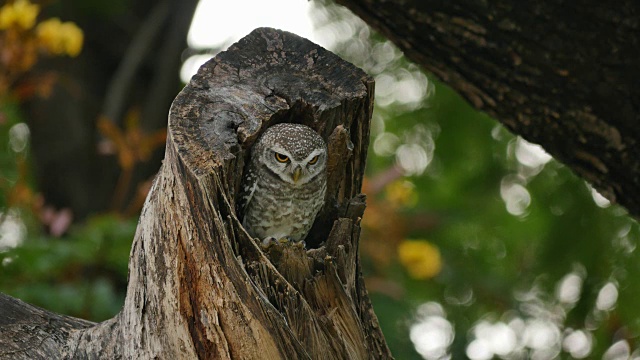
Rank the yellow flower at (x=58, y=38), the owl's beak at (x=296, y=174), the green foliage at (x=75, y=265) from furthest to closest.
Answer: the yellow flower at (x=58, y=38), the green foliage at (x=75, y=265), the owl's beak at (x=296, y=174)

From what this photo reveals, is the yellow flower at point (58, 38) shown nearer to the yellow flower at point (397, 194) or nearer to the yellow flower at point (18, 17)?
the yellow flower at point (18, 17)

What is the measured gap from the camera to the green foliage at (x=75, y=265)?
3.61 m

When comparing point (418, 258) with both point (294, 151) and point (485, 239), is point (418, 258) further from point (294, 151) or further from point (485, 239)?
point (485, 239)

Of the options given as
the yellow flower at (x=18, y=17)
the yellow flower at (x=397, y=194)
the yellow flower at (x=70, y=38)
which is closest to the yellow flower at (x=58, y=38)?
the yellow flower at (x=70, y=38)

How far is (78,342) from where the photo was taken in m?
2.70

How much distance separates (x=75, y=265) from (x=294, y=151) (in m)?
1.47

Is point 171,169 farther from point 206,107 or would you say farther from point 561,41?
point 561,41

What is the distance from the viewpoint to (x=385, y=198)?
4.78 meters

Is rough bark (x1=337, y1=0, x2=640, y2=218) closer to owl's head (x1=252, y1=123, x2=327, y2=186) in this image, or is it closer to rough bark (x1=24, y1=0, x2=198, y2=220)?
owl's head (x1=252, y1=123, x2=327, y2=186)

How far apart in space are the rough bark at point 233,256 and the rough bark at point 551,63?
289mm

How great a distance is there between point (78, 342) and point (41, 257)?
1.05m

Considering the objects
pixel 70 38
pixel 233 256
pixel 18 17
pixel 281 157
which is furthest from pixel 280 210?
pixel 18 17

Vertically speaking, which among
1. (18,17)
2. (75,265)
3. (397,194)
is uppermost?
(18,17)

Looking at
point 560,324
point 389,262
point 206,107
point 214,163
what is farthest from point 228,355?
point 560,324
